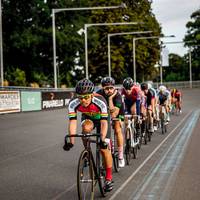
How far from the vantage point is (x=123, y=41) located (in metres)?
72.6

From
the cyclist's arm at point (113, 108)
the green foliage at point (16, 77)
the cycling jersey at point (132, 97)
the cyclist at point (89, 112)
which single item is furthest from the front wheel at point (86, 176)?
the green foliage at point (16, 77)

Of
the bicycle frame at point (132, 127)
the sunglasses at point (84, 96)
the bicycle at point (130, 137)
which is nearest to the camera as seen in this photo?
the sunglasses at point (84, 96)

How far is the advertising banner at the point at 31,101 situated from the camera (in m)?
29.8

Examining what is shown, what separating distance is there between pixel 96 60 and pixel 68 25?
49.3ft

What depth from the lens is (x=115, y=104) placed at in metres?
10.2

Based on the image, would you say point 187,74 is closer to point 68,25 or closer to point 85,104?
point 68,25

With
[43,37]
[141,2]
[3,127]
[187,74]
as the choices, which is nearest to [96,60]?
[141,2]

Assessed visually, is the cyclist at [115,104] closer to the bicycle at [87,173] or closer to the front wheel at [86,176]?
the bicycle at [87,173]

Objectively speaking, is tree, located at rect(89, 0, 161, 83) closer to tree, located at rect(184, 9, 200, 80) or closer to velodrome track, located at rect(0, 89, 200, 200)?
tree, located at rect(184, 9, 200, 80)

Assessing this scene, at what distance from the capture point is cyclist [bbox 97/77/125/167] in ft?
32.5

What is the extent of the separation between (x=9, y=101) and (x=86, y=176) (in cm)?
2102

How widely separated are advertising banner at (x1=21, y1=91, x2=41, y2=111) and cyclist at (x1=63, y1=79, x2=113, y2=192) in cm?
2182

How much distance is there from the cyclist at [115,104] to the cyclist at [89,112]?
5.72 feet

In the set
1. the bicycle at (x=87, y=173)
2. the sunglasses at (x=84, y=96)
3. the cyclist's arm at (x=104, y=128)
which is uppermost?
the sunglasses at (x=84, y=96)
